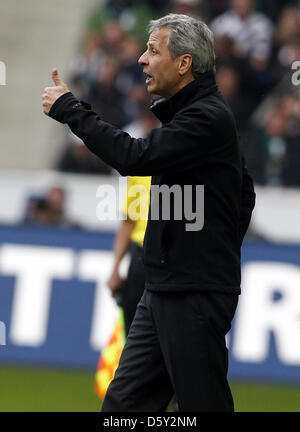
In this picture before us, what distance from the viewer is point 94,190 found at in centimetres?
1191

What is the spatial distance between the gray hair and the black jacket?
0.22 ft

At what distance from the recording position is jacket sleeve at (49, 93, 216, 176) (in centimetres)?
477

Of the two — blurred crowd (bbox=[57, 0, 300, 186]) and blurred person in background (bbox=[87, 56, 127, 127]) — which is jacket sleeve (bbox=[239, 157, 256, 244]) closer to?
blurred crowd (bbox=[57, 0, 300, 186])

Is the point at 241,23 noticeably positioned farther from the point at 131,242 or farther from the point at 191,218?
the point at 191,218

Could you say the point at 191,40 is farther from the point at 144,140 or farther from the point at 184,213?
the point at 184,213

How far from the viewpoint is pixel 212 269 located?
4.89 metres

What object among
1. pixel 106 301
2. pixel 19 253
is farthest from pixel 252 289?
pixel 19 253

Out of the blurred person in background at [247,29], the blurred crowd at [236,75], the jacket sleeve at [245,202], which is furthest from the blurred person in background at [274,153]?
the jacket sleeve at [245,202]

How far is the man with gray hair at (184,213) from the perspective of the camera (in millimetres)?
4797

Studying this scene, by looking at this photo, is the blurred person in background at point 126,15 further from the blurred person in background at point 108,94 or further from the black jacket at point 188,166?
the black jacket at point 188,166

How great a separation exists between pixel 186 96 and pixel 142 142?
0.33 m

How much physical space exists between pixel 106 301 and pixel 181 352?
4.59 metres

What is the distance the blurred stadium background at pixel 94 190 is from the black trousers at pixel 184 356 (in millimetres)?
2657

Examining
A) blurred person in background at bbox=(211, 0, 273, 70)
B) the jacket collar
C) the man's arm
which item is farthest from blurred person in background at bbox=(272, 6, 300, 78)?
the man's arm
